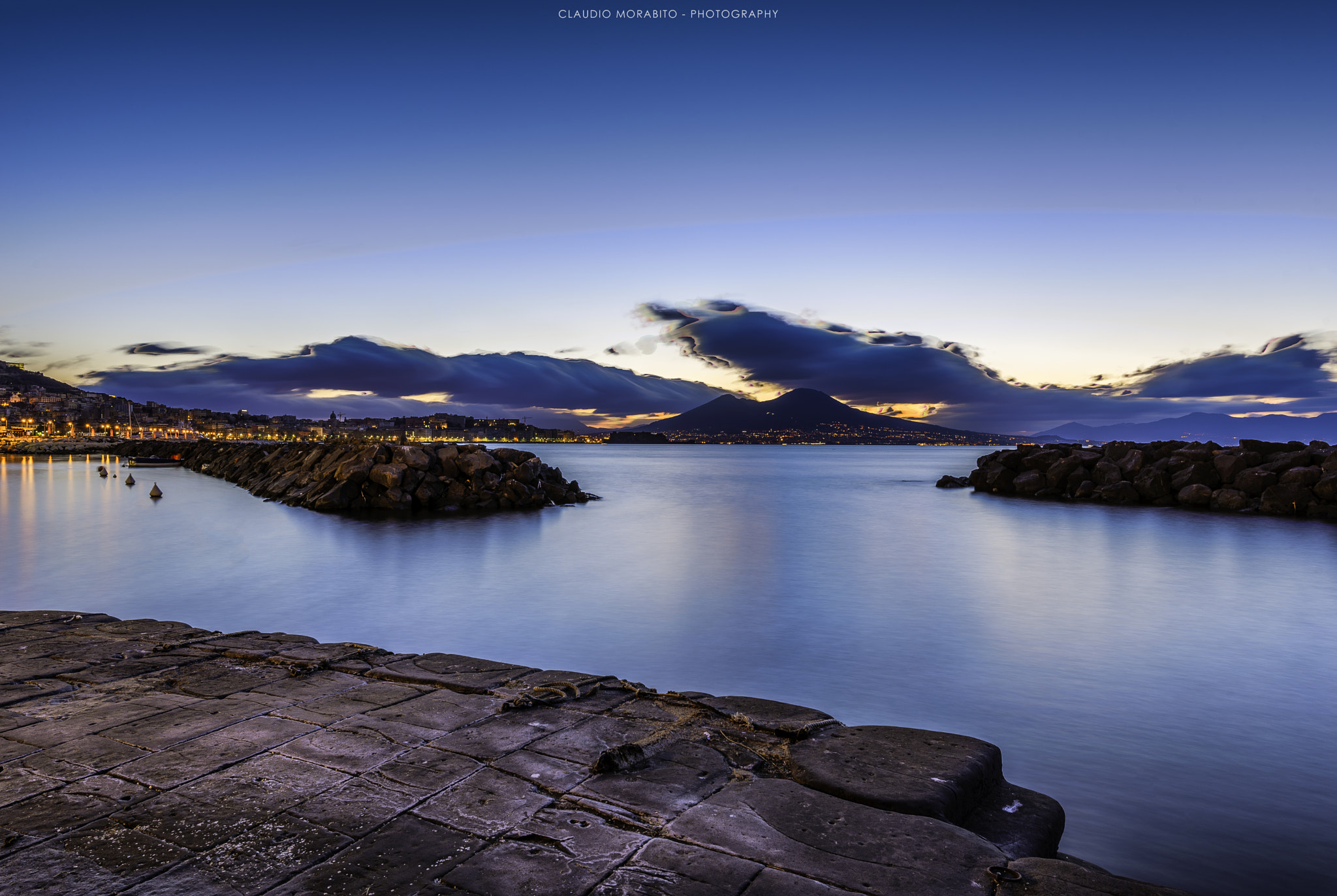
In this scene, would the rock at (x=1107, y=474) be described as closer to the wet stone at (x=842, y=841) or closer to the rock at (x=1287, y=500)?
the rock at (x=1287, y=500)

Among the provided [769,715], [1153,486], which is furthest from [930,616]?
[1153,486]

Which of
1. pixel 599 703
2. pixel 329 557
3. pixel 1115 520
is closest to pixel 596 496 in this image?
pixel 329 557

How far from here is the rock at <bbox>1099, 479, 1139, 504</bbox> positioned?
24188 millimetres

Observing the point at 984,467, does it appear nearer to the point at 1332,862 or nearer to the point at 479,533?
the point at 479,533

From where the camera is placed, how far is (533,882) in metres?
2.48

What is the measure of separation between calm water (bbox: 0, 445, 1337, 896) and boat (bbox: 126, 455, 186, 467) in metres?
40.2

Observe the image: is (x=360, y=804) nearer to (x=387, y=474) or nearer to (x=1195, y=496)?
(x=387, y=474)

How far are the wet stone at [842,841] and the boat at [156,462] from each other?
214ft

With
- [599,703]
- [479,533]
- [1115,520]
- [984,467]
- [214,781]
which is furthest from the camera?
[984,467]

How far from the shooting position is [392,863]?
258cm

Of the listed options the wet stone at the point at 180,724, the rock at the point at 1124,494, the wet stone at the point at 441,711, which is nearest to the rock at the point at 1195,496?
the rock at the point at 1124,494

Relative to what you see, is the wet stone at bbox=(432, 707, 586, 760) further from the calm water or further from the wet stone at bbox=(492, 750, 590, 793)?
the calm water

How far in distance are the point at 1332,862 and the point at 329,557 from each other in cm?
1425

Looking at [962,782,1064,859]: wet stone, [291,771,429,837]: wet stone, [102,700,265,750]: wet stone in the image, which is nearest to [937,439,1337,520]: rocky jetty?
[962,782,1064,859]: wet stone
